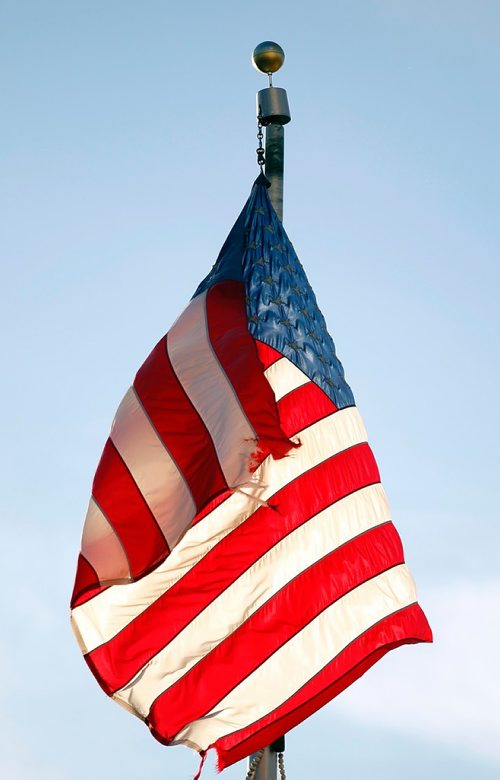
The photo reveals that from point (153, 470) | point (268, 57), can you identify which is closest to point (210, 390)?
point (153, 470)

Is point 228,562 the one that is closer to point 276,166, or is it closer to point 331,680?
point 331,680

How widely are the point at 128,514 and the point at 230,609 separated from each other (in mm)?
1111

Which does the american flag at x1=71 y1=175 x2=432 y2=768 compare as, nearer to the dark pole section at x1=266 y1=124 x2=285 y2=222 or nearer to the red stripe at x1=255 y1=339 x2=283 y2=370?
the red stripe at x1=255 y1=339 x2=283 y2=370

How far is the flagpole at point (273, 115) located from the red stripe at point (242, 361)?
1181 mm

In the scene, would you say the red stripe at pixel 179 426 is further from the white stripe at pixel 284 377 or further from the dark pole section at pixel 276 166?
the dark pole section at pixel 276 166

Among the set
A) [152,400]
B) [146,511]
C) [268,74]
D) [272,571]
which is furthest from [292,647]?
[268,74]

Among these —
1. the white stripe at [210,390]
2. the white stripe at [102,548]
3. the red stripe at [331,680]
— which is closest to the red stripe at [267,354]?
the white stripe at [210,390]

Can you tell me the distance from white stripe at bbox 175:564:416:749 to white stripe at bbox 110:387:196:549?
1273 millimetres

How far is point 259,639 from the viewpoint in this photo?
11672 mm

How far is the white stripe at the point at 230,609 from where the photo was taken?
11.7 meters

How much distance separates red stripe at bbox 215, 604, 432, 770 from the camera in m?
11.4

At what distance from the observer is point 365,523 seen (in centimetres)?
1242

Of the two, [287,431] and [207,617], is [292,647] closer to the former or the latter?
[207,617]

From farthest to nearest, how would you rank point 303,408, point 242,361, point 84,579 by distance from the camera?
point 303,408, point 242,361, point 84,579
